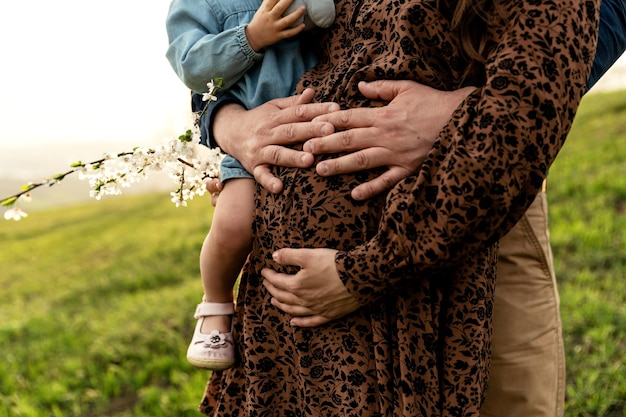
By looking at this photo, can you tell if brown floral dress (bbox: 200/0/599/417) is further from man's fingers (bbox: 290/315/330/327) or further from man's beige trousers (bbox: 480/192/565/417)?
man's beige trousers (bbox: 480/192/565/417)

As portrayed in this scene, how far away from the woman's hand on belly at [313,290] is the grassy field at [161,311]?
2.14 m

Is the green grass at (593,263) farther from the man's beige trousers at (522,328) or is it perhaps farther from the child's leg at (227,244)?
the child's leg at (227,244)

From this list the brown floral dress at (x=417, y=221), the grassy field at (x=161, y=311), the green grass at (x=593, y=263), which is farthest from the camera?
the grassy field at (x=161, y=311)

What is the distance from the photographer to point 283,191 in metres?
1.63

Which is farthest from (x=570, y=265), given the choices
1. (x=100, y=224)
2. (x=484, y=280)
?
(x=100, y=224)

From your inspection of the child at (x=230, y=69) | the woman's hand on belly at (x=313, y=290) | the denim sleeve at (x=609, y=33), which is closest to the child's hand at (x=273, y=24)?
the child at (x=230, y=69)

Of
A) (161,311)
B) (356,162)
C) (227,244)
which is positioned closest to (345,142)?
(356,162)

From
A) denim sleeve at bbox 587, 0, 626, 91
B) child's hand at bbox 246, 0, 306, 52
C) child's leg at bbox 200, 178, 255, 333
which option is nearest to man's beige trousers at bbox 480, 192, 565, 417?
denim sleeve at bbox 587, 0, 626, 91

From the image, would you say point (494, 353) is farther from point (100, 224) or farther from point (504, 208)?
point (100, 224)

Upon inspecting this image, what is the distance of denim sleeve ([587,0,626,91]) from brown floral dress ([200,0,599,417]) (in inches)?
8.4

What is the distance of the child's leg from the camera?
180cm

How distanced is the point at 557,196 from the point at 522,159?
5.00 meters

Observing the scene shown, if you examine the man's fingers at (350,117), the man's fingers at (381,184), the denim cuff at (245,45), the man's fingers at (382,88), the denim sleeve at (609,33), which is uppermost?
the denim cuff at (245,45)

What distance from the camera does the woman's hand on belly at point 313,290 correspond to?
154cm
